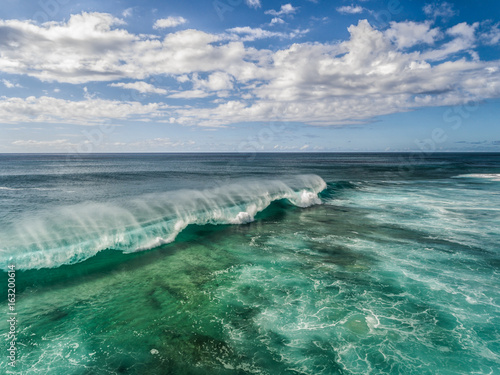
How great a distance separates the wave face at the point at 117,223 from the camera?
45.7 ft

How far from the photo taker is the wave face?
13938mm

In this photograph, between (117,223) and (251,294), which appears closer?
(251,294)

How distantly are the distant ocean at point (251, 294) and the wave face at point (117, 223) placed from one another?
109 mm

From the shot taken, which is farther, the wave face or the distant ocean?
the wave face

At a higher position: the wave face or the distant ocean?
the wave face

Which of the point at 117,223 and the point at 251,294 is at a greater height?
the point at 117,223

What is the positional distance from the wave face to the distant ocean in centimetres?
11

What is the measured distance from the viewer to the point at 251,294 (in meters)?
10.7

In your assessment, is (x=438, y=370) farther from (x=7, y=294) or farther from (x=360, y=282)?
(x=7, y=294)

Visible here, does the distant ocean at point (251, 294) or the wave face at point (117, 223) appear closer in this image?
the distant ocean at point (251, 294)

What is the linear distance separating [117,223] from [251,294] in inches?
512

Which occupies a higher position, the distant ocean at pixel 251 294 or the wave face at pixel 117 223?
the wave face at pixel 117 223

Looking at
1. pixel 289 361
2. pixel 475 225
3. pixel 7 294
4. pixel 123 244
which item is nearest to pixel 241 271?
pixel 289 361

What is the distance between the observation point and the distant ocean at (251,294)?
737 cm
